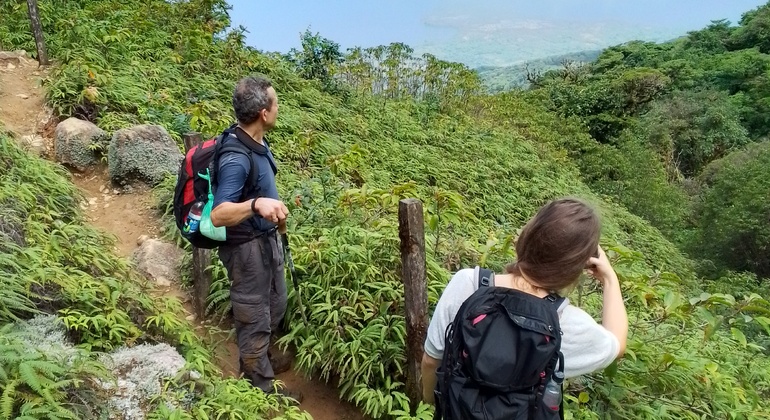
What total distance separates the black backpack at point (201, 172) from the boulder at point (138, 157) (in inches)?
113

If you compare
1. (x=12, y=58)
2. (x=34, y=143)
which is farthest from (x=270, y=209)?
(x=12, y=58)

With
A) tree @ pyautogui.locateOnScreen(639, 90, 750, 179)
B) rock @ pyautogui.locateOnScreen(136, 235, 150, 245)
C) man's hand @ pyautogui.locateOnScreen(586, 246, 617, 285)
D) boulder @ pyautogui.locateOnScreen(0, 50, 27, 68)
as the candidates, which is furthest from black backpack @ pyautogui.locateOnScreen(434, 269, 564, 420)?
tree @ pyautogui.locateOnScreen(639, 90, 750, 179)

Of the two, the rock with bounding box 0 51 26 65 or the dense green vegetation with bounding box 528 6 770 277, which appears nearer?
the rock with bounding box 0 51 26 65

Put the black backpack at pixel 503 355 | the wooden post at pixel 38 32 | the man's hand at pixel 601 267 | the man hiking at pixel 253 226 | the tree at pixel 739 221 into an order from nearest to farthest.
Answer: the black backpack at pixel 503 355, the man's hand at pixel 601 267, the man hiking at pixel 253 226, the wooden post at pixel 38 32, the tree at pixel 739 221

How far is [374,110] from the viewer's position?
11758mm

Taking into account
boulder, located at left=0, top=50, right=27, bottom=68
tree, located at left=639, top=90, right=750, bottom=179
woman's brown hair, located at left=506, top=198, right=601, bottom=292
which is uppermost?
boulder, located at left=0, top=50, right=27, bottom=68

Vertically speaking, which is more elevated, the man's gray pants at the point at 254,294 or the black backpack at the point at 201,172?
the black backpack at the point at 201,172

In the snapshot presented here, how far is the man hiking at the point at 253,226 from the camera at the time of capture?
256 cm

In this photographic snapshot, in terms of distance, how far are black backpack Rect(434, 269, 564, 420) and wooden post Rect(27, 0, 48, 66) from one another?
8068 mm

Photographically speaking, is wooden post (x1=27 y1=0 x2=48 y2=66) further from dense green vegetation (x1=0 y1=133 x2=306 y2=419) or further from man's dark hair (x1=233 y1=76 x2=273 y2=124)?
man's dark hair (x1=233 y1=76 x2=273 y2=124)

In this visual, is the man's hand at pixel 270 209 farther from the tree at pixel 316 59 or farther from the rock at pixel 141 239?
the tree at pixel 316 59

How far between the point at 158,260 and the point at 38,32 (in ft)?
16.7

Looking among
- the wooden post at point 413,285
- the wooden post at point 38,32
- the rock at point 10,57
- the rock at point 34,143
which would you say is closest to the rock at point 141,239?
the rock at point 34,143

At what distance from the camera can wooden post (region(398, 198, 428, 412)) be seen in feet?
9.06
